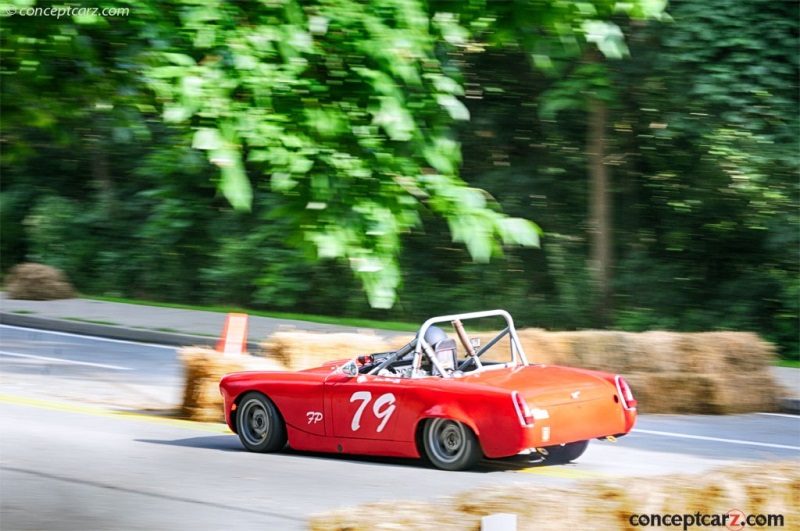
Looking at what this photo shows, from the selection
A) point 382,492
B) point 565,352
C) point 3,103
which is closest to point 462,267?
point 565,352

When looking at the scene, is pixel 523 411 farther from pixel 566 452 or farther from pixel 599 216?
pixel 599 216

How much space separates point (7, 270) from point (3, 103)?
28.3 metres

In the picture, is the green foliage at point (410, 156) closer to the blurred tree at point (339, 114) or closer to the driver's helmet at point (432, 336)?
the blurred tree at point (339, 114)

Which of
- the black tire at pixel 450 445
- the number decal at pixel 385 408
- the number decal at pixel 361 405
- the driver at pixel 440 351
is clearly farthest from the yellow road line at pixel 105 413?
the black tire at pixel 450 445

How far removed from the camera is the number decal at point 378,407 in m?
9.84

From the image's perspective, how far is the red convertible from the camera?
30.4 ft

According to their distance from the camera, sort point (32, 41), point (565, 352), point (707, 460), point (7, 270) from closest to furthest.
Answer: point (32, 41)
point (707, 460)
point (565, 352)
point (7, 270)

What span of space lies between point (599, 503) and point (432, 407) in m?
4.49

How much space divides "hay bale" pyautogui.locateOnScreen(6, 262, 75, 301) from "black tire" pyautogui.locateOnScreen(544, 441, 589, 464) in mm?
18140

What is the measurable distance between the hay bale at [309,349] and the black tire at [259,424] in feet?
7.23

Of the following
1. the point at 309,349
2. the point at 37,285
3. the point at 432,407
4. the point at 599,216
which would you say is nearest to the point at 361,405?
the point at 432,407

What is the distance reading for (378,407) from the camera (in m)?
9.92

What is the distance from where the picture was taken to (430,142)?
5.66 metres

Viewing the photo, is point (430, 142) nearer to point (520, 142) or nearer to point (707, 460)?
point (707, 460)
